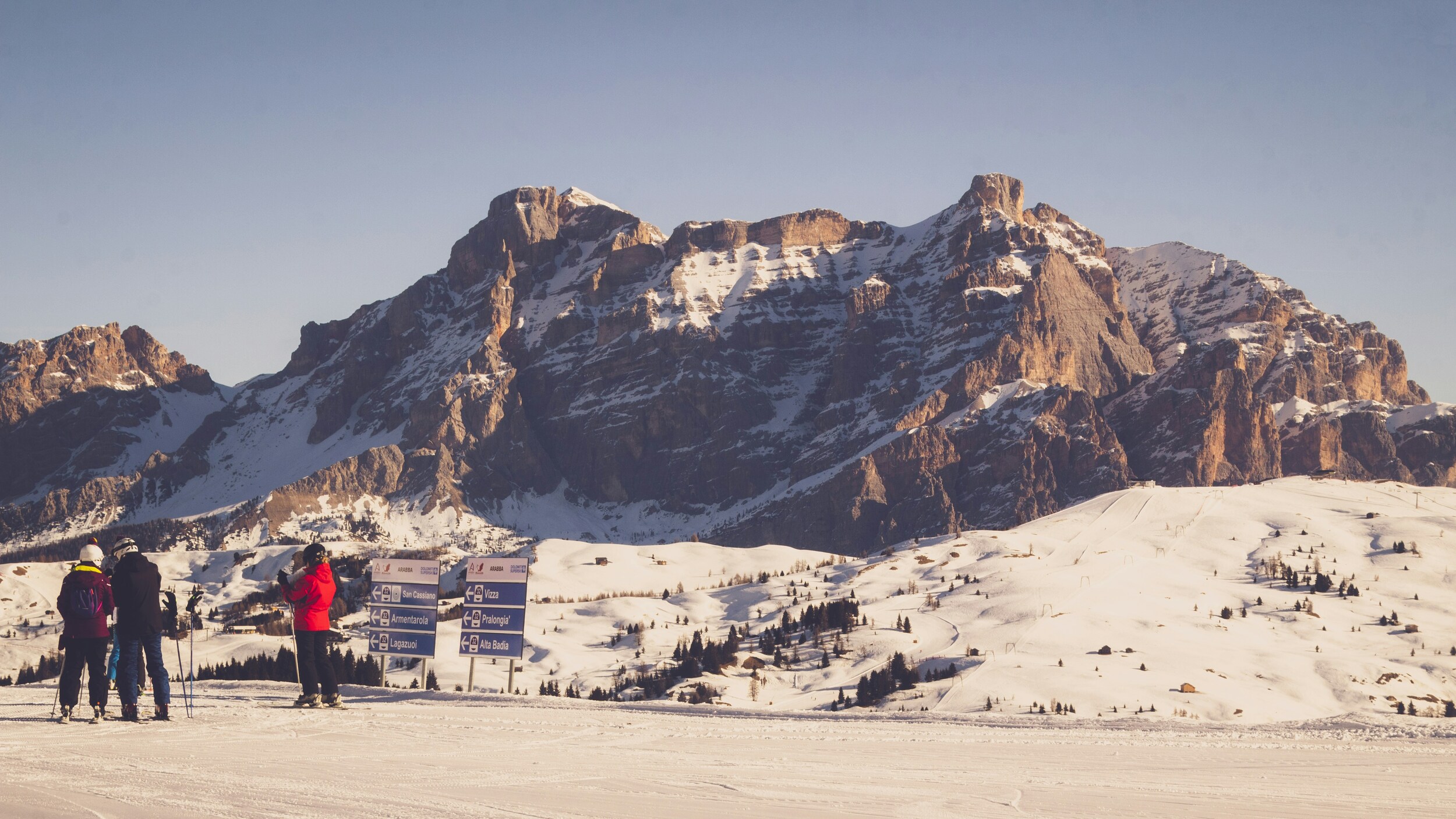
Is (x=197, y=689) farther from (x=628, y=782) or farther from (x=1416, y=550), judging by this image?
(x=1416, y=550)

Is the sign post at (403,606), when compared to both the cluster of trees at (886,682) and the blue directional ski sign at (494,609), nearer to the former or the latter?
the blue directional ski sign at (494,609)

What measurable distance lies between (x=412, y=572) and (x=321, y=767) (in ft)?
52.3

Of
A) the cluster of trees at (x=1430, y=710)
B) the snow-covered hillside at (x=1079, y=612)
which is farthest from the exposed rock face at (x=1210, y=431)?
the cluster of trees at (x=1430, y=710)

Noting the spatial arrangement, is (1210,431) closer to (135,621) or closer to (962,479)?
(962,479)

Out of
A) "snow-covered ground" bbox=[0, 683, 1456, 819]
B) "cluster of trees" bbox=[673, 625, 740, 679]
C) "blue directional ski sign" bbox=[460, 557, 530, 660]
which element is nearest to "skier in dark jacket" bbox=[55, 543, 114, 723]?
"snow-covered ground" bbox=[0, 683, 1456, 819]

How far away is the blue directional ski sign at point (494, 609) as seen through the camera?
2609 centimetres

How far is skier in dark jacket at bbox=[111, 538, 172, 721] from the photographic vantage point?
603 inches

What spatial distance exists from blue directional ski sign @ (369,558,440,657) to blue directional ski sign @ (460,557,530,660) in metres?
0.68

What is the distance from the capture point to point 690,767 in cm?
1155

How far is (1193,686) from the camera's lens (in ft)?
104

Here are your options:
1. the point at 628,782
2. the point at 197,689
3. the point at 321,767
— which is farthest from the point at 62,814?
the point at 197,689

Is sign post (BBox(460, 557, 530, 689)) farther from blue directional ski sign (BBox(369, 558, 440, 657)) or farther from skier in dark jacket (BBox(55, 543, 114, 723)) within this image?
skier in dark jacket (BBox(55, 543, 114, 723))

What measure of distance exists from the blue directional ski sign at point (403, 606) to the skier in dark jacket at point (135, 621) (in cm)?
1063

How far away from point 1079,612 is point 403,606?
2248 cm
